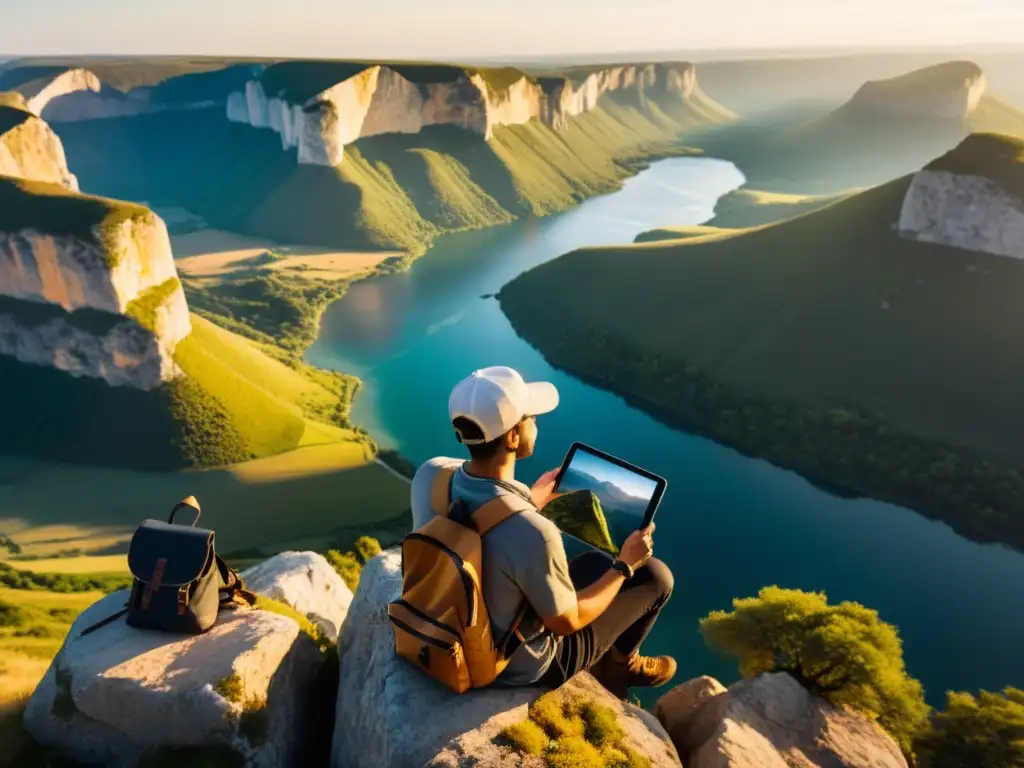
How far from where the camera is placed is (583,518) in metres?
6.57

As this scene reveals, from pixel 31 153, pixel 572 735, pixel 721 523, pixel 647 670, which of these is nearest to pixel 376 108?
pixel 31 153

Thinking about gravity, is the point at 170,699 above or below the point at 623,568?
below

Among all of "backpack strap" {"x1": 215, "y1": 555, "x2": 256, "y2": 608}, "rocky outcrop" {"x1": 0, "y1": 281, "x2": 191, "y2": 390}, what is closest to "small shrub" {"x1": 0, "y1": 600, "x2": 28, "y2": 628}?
"backpack strap" {"x1": 215, "y1": 555, "x2": 256, "y2": 608}

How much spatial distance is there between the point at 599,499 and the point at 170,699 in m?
4.74

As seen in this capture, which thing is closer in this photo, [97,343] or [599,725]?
[599,725]

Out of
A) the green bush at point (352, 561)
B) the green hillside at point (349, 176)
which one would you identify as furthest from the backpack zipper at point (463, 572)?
the green hillside at point (349, 176)

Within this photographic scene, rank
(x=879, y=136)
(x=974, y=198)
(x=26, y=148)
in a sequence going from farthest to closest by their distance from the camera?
(x=879, y=136) → (x=26, y=148) → (x=974, y=198)

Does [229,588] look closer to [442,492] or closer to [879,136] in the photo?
[442,492]

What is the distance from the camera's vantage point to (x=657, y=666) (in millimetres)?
8250

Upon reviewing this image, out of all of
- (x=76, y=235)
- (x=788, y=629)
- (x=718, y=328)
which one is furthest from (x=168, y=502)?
(x=718, y=328)

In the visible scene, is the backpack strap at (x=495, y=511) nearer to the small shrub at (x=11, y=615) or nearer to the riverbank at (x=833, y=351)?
the small shrub at (x=11, y=615)

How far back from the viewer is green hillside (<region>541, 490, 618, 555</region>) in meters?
6.53

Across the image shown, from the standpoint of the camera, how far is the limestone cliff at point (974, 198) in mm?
48875

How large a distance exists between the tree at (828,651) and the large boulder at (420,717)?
7.74m
